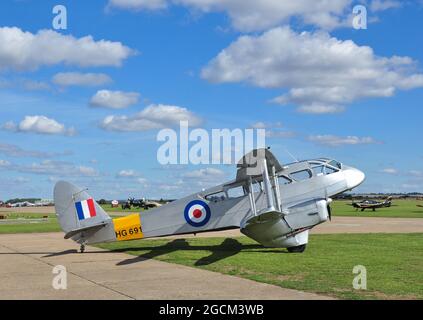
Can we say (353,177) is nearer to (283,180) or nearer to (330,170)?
(330,170)

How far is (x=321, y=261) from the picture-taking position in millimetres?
15086

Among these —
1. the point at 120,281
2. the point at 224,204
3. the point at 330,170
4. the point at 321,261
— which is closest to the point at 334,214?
the point at 330,170

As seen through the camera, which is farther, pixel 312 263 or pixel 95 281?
pixel 312 263

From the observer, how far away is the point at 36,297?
10273 mm

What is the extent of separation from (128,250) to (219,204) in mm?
4636

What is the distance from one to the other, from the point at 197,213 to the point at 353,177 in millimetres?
6238

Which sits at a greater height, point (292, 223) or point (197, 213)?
point (197, 213)

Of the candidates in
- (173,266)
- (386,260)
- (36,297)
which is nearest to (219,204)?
(173,266)

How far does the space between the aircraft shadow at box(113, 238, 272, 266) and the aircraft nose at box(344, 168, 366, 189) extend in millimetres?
4663

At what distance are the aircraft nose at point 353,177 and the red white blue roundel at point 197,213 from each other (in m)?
5.52

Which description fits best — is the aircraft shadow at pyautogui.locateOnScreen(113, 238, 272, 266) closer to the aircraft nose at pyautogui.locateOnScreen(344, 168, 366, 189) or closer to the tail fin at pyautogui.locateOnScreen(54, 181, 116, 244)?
the tail fin at pyautogui.locateOnScreen(54, 181, 116, 244)

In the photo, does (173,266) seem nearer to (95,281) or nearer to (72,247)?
(95,281)

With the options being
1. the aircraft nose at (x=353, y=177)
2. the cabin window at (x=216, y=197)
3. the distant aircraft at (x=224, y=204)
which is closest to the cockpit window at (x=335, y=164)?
the distant aircraft at (x=224, y=204)

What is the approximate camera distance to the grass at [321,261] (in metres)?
10.8
